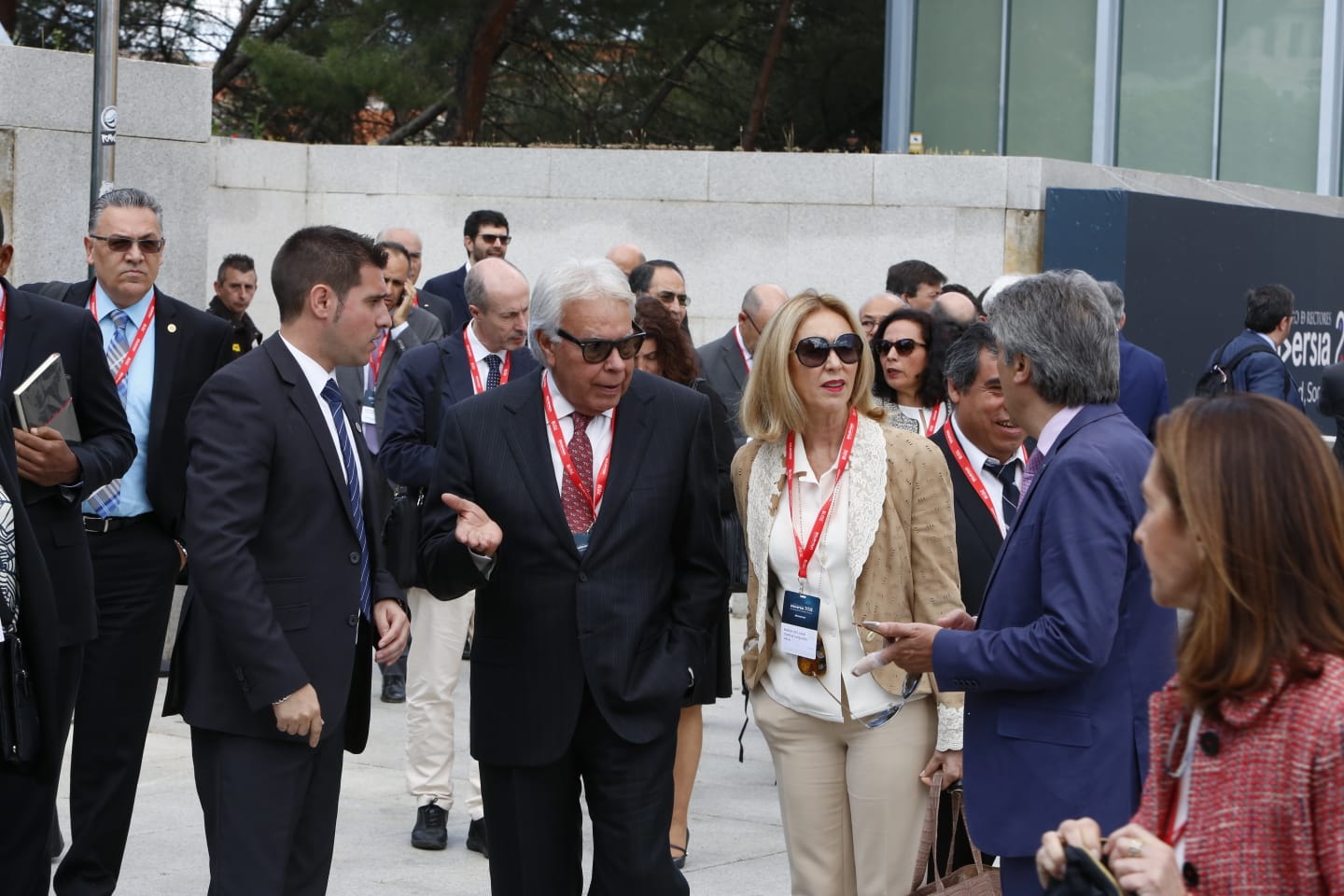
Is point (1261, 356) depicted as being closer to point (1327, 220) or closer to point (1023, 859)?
point (1327, 220)

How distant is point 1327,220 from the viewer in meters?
17.3

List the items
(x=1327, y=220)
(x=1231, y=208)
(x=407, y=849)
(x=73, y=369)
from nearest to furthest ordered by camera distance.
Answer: (x=73, y=369) < (x=407, y=849) < (x=1231, y=208) < (x=1327, y=220)

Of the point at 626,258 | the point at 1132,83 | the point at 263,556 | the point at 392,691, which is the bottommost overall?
the point at 392,691

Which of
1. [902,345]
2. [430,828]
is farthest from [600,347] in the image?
[430,828]

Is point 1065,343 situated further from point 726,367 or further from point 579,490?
point 726,367

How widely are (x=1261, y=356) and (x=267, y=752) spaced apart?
9415 mm

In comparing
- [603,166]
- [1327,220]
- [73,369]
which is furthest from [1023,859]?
[1327,220]

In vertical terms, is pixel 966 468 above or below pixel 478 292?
below

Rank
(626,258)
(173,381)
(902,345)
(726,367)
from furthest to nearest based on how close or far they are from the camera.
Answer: (626,258) → (726,367) → (902,345) → (173,381)

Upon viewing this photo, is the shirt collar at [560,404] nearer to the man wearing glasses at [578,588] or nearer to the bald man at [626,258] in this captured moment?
the man wearing glasses at [578,588]

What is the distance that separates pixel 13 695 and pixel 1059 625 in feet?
8.09

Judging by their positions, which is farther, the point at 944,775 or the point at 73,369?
the point at 73,369

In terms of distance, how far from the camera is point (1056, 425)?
3732mm

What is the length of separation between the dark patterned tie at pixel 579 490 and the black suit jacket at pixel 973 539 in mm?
1152
